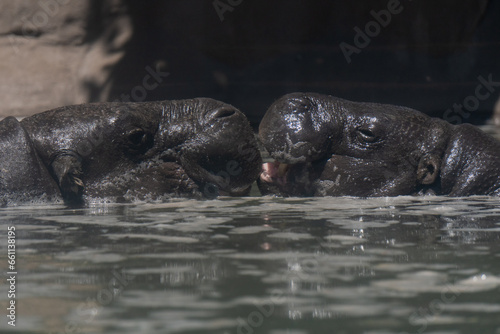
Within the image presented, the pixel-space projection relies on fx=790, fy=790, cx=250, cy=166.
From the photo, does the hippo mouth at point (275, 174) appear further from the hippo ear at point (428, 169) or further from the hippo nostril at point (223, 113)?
the hippo ear at point (428, 169)

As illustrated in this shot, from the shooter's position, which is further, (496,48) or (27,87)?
(496,48)

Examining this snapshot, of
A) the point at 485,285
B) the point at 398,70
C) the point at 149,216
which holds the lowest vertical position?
the point at 398,70

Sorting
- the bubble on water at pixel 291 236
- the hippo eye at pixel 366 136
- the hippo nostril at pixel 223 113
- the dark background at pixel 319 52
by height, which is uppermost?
the hippo nostril at pixel 223 113


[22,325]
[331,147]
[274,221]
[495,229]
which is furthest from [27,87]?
[22,325]

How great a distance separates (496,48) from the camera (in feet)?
46.1

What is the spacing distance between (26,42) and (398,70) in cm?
623

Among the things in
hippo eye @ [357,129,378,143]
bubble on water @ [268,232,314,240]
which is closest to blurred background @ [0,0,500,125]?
hippo eye @ [357,129,378,143]

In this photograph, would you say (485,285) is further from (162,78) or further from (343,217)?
(162,78)

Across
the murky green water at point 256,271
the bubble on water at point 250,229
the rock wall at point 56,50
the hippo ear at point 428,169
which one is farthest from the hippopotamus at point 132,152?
the rock wall at point 56,50

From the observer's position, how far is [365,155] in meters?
6.28

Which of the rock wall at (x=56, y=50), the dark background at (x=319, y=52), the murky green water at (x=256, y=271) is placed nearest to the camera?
the murky green water at (x=256, y=271)

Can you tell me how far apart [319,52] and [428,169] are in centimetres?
719

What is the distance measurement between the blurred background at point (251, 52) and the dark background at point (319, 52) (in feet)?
0.06

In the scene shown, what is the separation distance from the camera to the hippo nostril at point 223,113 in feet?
19.9
